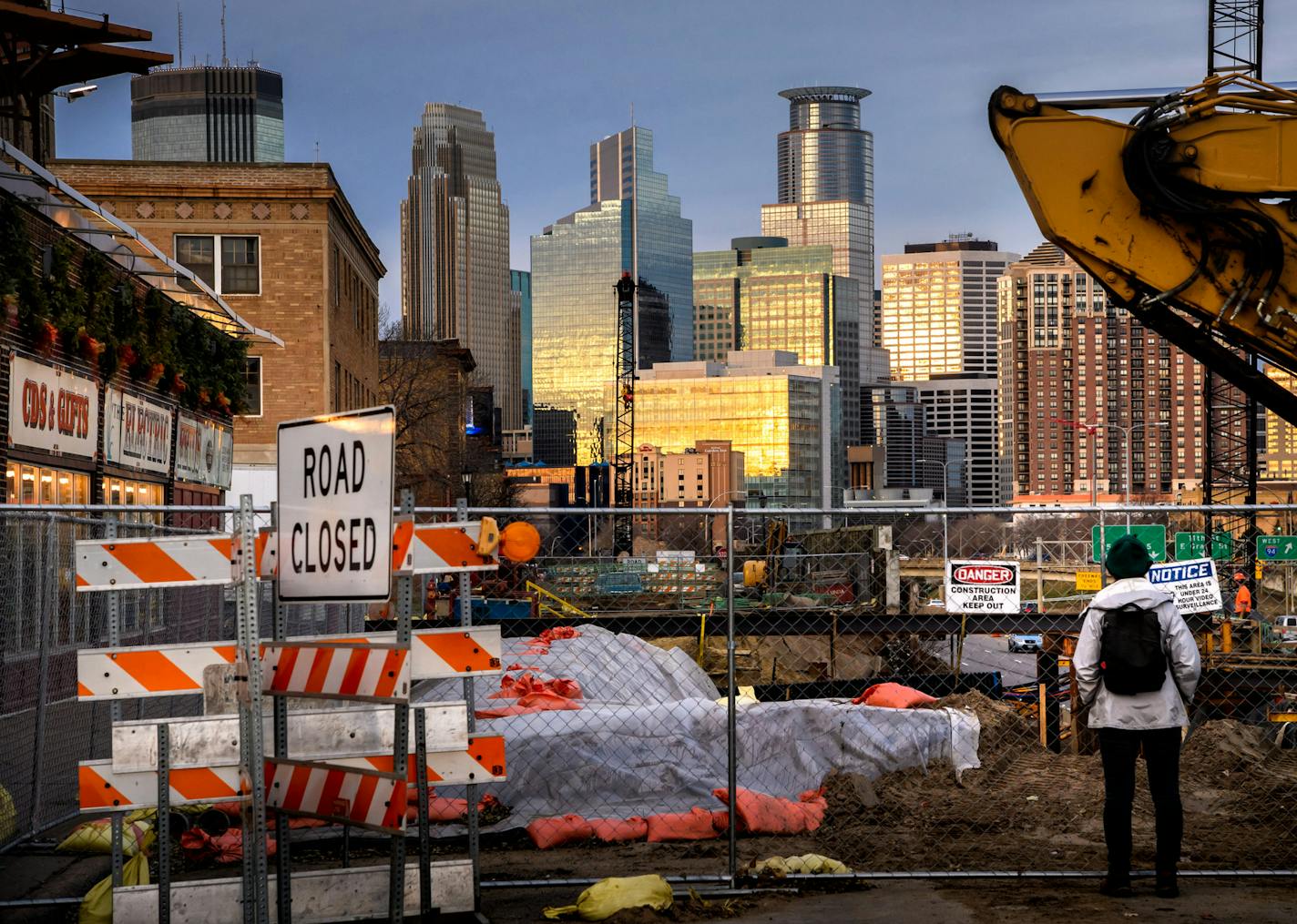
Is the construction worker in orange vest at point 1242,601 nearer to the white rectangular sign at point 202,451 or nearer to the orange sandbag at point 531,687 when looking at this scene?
the orange sandbag at point 531,687

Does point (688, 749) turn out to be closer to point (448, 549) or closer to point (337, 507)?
point (448, 549)

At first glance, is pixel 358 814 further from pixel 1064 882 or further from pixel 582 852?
pixel 1064 882

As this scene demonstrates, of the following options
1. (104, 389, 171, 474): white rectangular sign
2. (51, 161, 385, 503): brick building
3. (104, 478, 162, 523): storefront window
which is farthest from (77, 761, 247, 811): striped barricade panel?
(51, 161, 385, 503): brick building

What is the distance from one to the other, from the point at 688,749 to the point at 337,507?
640cm

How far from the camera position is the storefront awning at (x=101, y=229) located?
1747 cm

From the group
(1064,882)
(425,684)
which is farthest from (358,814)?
(425,684)

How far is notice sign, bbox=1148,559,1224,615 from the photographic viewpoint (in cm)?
1031

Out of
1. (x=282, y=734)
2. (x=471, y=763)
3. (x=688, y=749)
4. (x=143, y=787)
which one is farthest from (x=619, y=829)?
(x=282, y=734)

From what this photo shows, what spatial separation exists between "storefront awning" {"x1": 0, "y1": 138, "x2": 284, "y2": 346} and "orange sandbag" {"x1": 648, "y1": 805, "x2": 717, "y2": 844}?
1013cm

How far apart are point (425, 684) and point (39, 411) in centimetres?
693

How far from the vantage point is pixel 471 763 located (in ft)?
26.8

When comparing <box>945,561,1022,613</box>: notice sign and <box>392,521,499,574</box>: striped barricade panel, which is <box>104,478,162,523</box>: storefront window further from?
<box>392,521,499,574</box>: striped barricade panel

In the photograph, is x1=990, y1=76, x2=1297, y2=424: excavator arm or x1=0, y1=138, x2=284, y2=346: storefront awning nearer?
x1=990, y1=76, x2=1297, y2=424: excavator arm

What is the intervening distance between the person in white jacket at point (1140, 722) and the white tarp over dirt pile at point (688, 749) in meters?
3.32
